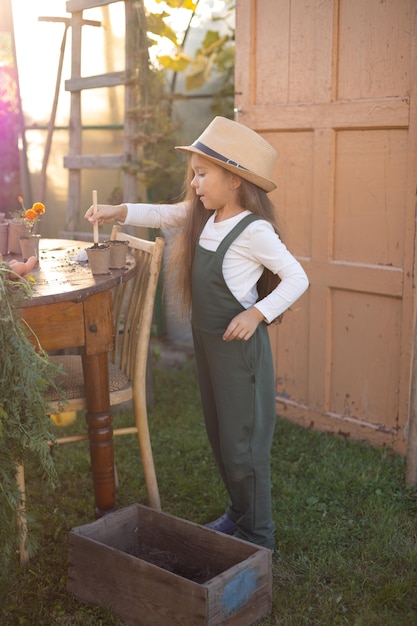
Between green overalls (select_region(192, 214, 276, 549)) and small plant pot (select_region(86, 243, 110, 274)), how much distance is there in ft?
0.98

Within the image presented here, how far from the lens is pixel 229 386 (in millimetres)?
2738

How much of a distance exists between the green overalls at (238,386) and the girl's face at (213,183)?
111 millimetres

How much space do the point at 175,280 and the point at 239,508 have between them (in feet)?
2.68

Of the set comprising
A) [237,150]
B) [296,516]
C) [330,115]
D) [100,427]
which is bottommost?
[296,516]

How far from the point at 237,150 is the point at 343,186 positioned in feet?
4.23

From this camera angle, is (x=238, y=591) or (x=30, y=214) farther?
(x=30, y=214)

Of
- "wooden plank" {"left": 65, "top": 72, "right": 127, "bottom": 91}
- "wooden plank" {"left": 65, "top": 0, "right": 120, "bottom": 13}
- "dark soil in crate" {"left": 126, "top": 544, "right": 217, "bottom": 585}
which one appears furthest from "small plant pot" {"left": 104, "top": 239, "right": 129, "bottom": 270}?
"wooden plank" {"left": 65, "top": 0, "right": 120, "bottom": 13}

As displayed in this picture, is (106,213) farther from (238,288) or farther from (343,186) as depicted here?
(343,186)

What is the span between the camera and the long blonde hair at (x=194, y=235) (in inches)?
107

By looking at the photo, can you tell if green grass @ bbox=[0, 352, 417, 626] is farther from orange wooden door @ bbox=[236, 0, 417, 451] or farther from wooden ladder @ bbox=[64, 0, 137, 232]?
wooden ladder @ bbox=[64, 0, 137, 232]

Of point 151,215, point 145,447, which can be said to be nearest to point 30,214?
point 151,215

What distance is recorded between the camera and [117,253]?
2895 mm

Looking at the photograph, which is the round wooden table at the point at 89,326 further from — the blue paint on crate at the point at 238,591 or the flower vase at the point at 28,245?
the blue paint on crate at the point at 238,591

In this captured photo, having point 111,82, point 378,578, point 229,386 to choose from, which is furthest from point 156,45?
point 378,578
